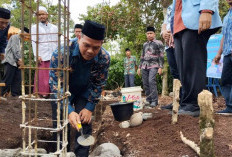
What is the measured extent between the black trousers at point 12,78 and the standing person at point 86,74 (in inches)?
144

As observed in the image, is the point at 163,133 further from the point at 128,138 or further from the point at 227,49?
the point at 227,49

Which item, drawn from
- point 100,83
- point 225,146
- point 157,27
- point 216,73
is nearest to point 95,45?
point 100,83

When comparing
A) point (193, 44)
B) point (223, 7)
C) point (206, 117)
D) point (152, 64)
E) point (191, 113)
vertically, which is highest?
point (223, 7)

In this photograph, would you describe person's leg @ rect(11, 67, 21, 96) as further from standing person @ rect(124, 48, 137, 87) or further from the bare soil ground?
standing person @ rect(124, 48, 137, 87)

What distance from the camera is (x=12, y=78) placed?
6.02m

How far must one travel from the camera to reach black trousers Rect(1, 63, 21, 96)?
596 centimetres

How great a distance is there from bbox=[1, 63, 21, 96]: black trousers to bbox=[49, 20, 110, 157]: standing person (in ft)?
12.0

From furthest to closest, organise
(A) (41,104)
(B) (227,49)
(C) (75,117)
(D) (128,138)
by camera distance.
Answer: (A) (41,104) < (B) (227,49) < (D) (128,138) < (C) (75,117)

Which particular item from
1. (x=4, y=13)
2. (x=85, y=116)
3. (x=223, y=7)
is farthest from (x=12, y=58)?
(x=223, y=7)

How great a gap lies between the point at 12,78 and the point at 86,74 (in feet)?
13.2

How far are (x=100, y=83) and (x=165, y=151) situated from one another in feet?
3.38

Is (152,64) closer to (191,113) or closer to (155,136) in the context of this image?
(191,113)

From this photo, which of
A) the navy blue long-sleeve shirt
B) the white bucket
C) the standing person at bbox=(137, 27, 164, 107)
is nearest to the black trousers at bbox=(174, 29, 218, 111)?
the white bucket

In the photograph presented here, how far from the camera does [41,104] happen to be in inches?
228
